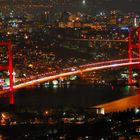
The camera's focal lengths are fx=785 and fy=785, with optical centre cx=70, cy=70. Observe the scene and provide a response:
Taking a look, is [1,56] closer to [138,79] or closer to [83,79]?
[83,79]

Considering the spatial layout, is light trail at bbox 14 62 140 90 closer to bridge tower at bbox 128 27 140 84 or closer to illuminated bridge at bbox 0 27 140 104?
illuminated bridge at bbox 0 27 140 104

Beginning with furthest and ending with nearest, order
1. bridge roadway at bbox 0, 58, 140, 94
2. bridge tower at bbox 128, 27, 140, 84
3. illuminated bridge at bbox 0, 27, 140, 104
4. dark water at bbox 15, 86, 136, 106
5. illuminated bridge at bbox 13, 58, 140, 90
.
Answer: bridge tower at bbox 128, 27, 140, 84 < dark water at bbox 15, 86, 136, 106 < illuminated bridge at bbox 13, 58, 140, 90 < bridge roadway at bbox 0, 58, 140, 94 < illuminated bridge at bbox 0, 27, 140, 104

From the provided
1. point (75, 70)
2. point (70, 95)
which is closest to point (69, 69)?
point (75, 70)

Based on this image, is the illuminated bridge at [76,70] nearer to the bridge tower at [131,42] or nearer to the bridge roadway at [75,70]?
the bridge roadway at [75,70]

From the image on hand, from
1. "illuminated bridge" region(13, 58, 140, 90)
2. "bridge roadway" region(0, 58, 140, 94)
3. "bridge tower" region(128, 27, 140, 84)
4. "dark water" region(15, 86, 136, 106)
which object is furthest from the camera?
"bridge tower" region(128, 27, 140, 84)

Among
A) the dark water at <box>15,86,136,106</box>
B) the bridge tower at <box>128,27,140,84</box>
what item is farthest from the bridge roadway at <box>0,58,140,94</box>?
the dark water at <box>15,86,136,106</box>

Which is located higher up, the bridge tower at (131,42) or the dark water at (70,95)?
the bridge tower at (131,42)

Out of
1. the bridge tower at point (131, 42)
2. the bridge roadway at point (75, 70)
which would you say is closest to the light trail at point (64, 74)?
the bridge roadway at point (75, 70)
